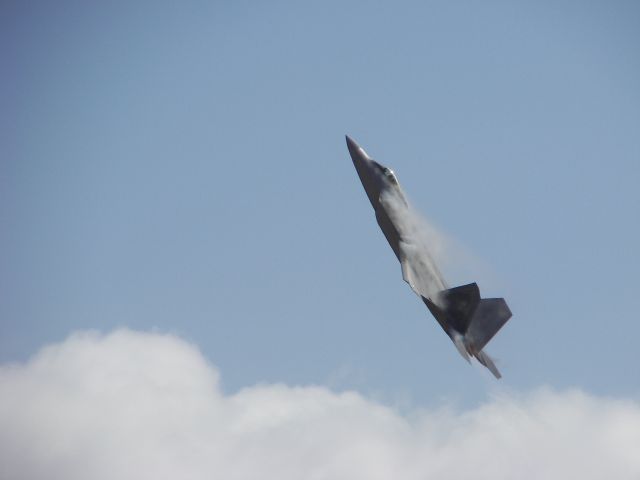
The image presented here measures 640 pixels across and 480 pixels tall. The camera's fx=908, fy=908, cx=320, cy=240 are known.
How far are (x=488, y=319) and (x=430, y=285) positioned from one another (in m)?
3.74

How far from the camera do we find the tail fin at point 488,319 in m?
49.8

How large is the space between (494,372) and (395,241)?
9.33 meters

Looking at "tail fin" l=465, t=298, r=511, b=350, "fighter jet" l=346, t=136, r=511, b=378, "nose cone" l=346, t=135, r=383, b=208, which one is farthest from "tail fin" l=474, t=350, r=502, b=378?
"nose cone" l=346, t=135, r=383, b=208

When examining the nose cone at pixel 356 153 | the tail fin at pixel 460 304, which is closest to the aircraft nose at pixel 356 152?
the nose cone at pixel 356 153

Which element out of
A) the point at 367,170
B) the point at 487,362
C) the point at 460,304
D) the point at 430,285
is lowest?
the point at 487,362

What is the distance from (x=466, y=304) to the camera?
1965 inches

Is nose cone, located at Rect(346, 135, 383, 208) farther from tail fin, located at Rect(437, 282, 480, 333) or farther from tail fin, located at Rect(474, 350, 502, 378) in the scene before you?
tail fin, located at Rect(474, 350, 502, 378)

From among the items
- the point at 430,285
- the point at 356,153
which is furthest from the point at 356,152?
the point at 430,285

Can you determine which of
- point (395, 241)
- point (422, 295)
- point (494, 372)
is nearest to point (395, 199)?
point (395, 241)

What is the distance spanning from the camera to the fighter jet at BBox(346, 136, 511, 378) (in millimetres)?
49906

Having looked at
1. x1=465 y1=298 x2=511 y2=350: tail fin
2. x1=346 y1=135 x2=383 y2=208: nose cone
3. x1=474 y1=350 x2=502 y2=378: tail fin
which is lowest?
x1=474 y1=350 x2=502 y2=378: tail fin

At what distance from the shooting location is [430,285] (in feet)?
168

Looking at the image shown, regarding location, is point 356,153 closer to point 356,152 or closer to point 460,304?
point 356,152

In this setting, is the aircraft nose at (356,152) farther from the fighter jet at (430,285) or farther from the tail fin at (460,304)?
the tail fin at (460,304)
